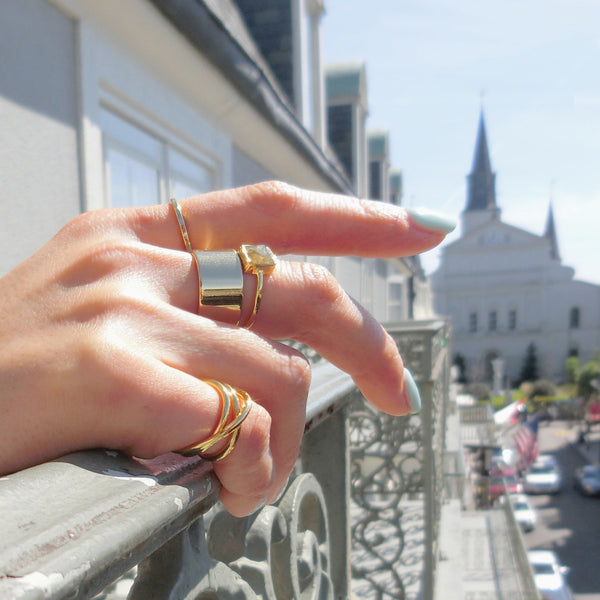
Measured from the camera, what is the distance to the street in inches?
837

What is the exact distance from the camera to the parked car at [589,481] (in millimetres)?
28859

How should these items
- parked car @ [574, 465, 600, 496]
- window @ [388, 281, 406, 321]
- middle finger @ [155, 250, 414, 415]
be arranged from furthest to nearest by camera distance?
parked car @ [574, 465, 600, 496], window @ [388, 281, 406, 321], middle finger @ [155, 250, 414, 415]

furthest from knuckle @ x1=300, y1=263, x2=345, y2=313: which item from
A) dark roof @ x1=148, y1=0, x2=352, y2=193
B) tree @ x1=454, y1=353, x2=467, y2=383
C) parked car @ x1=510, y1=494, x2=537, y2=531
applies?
tree @ x1=454, y1=353, x2=467, y2=383

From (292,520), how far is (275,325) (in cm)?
44

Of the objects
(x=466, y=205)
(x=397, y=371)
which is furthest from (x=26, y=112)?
(x=466, y=205)

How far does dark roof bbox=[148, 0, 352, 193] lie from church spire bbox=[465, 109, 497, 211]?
7504cm

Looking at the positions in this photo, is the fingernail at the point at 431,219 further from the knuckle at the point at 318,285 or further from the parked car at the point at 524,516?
the parked car at the point at 524,516

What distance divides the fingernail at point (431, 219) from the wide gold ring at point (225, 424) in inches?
17.0

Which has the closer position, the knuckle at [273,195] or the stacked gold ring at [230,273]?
the stacked gold ring at [230,273]

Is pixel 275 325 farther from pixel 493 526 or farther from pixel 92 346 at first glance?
pixel 493 526

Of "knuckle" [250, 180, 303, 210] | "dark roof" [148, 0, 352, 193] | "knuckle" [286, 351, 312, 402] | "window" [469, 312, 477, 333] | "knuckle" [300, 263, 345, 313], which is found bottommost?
"window" [469, 312, 477, 333]

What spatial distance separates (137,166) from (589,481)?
31018 millimetres

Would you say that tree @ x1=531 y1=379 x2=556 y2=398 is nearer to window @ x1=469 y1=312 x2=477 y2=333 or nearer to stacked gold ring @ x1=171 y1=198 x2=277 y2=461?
window @ x1=469 y1=312 x2=477 y2=333

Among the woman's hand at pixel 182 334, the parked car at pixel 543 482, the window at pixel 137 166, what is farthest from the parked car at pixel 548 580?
the woman's hand at pixel 182 334
